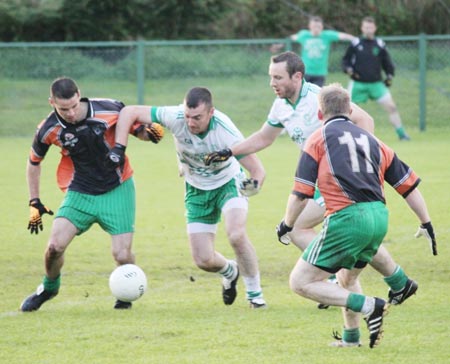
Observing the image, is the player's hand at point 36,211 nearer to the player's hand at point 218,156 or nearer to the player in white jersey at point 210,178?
the player in white jersey at point 210,178

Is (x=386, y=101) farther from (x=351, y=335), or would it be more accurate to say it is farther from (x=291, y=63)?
(x=351, y=335)

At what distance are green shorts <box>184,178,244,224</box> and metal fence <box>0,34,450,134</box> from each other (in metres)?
13.5

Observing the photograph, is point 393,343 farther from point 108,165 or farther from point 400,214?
point 400,214

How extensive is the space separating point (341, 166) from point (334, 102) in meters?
0.41

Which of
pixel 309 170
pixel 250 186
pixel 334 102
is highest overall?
pixel 334 102

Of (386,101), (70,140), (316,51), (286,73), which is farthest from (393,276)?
(316,51)

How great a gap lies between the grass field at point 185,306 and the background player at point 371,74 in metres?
4.94

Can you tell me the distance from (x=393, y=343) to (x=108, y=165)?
2.57 m

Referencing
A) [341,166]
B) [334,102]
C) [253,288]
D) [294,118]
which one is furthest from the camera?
[253,288]

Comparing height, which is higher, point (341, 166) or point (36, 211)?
point (341, 166)

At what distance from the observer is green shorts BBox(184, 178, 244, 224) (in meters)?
7.59

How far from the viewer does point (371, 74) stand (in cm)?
1862

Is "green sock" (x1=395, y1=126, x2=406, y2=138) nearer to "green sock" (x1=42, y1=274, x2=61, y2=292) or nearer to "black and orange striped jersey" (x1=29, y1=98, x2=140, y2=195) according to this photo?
"black and orange striped jersey" (x1=29, y1=98, x2=140, y2=195)

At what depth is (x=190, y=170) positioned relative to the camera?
7645 mm
